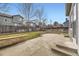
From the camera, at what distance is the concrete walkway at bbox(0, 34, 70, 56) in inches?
122

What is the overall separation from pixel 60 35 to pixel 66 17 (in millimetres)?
334

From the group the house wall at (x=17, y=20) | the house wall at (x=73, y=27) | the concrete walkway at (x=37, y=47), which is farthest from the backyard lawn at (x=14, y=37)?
the house wall at (x=73, y=27)

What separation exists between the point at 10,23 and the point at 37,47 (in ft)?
2.07

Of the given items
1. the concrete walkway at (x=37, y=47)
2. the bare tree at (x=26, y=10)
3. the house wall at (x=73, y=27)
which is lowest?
the concrete walkway at (x=37, y=47)

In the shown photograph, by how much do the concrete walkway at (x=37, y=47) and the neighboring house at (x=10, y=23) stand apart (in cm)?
30

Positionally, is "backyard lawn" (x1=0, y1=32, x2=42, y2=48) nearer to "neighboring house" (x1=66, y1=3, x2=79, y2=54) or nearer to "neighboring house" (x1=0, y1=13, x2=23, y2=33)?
"neighboring house" (x1=0, y1=13, x2=23, y2=33)

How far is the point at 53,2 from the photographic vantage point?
3.13m

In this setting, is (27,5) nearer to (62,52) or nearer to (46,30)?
(46,30)

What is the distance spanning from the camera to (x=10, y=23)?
10.4 feet

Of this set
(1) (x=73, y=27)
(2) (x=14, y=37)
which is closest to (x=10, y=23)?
(2) (x=14, y=37)

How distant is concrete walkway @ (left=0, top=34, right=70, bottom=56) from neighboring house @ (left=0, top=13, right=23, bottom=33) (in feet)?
0.98

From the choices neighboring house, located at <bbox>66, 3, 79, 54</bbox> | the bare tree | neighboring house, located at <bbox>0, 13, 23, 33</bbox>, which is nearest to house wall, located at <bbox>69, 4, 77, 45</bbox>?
neighboring house, located at <bbox>66, 3, 79, 54</bbox>

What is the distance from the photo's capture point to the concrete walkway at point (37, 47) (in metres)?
3.09

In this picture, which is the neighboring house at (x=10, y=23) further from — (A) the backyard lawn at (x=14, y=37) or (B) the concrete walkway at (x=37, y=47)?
(B) the concrete walkway at (x=37, y=47)
